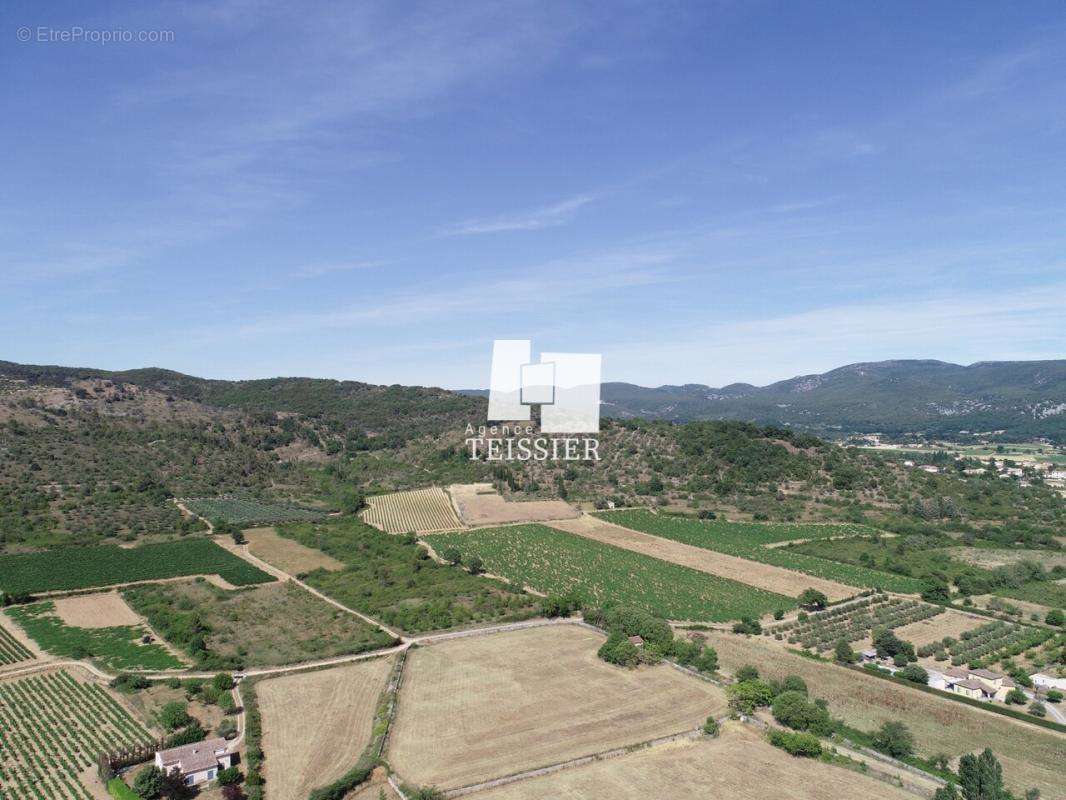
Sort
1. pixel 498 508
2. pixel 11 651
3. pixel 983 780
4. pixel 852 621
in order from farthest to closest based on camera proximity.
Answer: pixel 498 508, pixel 852 621, pixel 11 651, pixel 983 780

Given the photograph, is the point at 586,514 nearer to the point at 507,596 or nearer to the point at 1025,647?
the point at 507,596

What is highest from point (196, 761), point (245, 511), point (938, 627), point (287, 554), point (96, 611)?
point (938, 627)

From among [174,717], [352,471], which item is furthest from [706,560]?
[352,471]

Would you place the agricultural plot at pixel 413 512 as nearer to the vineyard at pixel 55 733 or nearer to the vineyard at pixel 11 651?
the vineyard at pixel 11 651

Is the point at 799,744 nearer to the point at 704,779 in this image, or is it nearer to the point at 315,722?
the point at 704,779

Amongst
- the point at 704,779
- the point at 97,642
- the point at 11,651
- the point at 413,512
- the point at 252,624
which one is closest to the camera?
the point at 704,779

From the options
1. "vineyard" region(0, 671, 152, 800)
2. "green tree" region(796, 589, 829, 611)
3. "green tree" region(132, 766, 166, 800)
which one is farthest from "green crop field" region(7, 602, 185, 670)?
"green tree" region(796, 589, 829, 611)

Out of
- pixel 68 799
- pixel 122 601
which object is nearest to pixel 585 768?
pixel 68 799

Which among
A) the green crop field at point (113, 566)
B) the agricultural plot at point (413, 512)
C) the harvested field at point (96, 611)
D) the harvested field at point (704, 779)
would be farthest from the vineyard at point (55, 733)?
the agricultural plot at point (413, 512)
